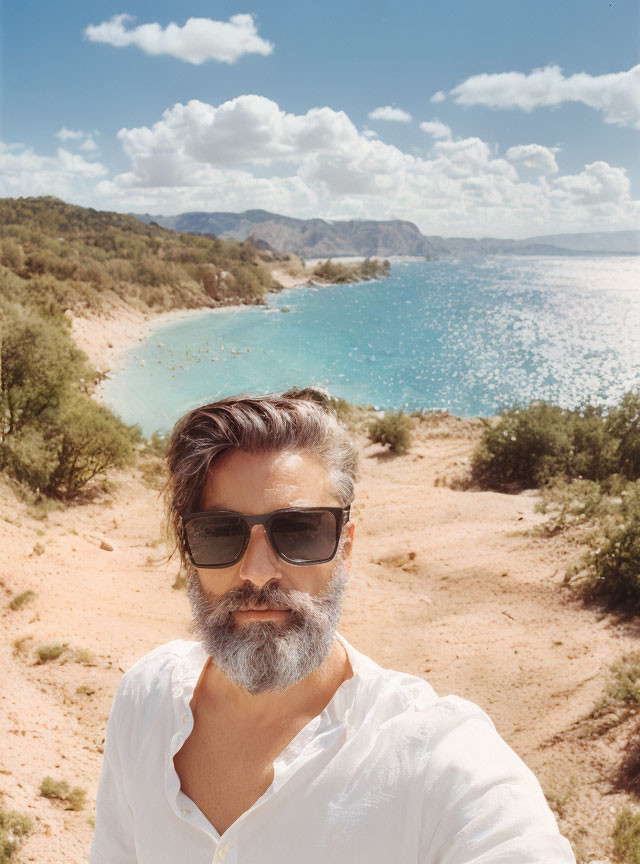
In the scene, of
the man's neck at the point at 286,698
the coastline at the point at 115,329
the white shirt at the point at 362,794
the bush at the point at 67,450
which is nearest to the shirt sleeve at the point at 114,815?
the white shirt at the point at 362,794

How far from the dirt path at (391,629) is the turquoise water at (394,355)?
4.43m

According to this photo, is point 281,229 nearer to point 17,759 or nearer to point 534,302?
point 534,302

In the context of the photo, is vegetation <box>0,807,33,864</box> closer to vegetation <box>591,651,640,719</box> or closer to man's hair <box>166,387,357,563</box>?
man's hair <box>166,387,357,563</box>

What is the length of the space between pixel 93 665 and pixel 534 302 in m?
66.2

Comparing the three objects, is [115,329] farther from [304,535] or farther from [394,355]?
[304,535]

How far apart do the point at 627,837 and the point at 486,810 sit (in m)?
4.09

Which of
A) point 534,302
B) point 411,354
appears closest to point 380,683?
point 411,354

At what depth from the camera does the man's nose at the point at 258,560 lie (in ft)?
4.91

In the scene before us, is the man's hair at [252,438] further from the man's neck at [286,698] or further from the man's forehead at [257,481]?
the man's neck at [286,698]

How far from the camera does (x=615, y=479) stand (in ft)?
38.7

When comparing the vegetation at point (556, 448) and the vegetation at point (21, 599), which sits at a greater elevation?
the vegetation at point (556, 448)

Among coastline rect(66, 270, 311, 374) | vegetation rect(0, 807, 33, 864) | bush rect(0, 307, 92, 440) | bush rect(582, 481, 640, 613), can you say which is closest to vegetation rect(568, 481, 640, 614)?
bush rect(582, 481, 640, 613)

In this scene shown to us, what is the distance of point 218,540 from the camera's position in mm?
1523

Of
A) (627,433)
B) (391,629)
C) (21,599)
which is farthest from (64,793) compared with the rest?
(627,433)
